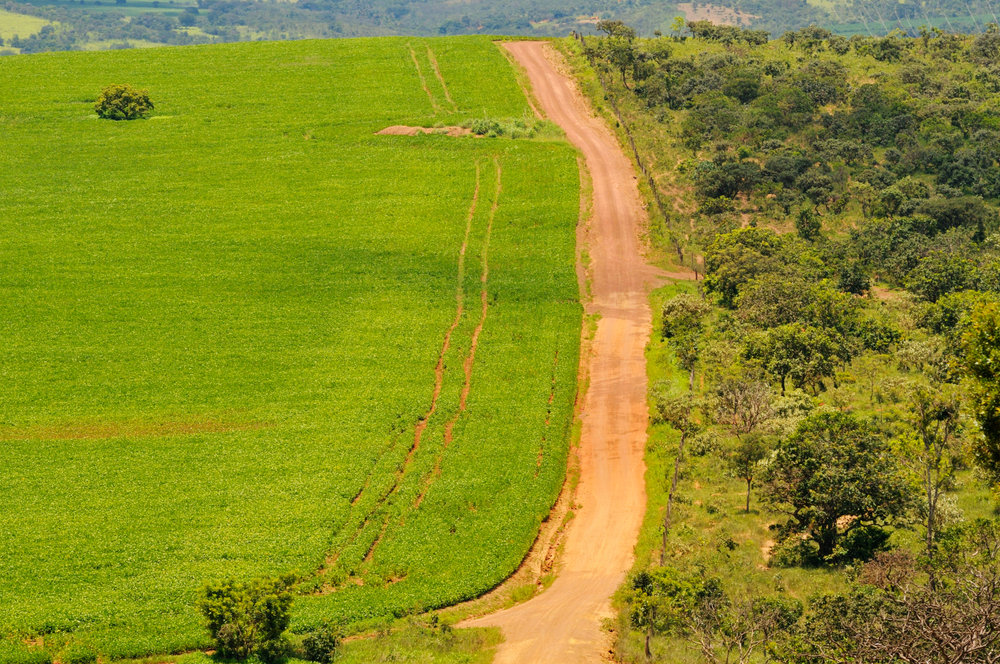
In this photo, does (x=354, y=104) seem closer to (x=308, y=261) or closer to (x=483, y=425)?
(x=308, y=261)

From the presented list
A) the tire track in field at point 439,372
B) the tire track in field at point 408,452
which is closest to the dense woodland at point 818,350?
the tire track in field at point 439,372

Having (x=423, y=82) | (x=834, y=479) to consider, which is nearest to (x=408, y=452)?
(x=834, y=479)

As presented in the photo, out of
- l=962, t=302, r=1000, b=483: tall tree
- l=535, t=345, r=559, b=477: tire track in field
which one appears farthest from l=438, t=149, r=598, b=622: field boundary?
l=962, t=302, r=1000, b=483: tall tree

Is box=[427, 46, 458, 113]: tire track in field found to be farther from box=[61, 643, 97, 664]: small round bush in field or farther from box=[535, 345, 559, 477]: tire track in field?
box=[61, 643, 97, 664]: small round bush in field

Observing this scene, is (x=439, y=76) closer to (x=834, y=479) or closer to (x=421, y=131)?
(x=421, y=131)

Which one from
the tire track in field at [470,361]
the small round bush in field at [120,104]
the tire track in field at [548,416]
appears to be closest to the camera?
the tire track in field at [470,361]

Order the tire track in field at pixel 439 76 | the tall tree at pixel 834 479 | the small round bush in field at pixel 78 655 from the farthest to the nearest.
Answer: the tire track in field at pixel 439 76 → the tall tree at pixel 834 479 → the small round bush in field at pixel 78 655

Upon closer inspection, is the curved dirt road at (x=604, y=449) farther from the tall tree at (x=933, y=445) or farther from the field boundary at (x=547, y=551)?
the tall tree at (x=933, y=445)
